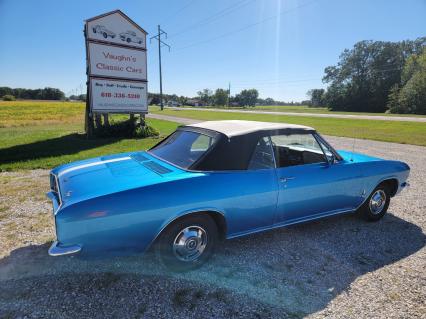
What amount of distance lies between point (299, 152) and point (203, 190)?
1.61 m

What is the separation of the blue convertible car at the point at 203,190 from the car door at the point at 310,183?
0.01m

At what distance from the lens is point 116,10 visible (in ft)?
38.2

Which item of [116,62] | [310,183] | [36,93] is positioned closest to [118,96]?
[116,62]

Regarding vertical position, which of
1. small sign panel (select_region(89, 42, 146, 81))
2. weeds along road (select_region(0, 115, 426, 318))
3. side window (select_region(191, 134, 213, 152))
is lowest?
weeds along road (select_region(0, 115, 426, 318))

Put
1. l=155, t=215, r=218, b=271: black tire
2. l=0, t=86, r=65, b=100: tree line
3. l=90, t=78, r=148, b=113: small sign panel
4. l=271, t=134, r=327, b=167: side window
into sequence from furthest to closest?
l=0, t=86, r=65, b=100: tree line
l=90, t=78, r=148, b=113: small sign panel
l=271, t=134, r=327, b=167: side window
l=155, t=215, r=218, b=271: black tire

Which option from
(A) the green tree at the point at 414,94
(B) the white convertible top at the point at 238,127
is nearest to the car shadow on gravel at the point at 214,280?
(B) the white convertible top at the point at 238,127

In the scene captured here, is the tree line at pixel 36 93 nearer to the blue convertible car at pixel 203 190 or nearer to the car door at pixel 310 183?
the blue convertible car at pixel 203 190

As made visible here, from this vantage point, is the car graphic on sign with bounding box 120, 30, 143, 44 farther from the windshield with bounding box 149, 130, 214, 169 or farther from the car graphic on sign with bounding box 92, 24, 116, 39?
the windshield with bounding box 149, 130, 214, 169

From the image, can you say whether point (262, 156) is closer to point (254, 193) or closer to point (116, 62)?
point (254, 193)

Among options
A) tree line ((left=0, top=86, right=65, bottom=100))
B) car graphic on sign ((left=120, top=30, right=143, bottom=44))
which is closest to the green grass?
car graphic on sign ((left=120, top=30, right=143, bottom=44))

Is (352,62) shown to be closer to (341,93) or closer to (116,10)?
(341,93)

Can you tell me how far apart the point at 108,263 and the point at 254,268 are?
152cm

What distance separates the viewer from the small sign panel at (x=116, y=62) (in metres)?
11.3

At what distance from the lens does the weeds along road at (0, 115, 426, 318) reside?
7.75 feet
